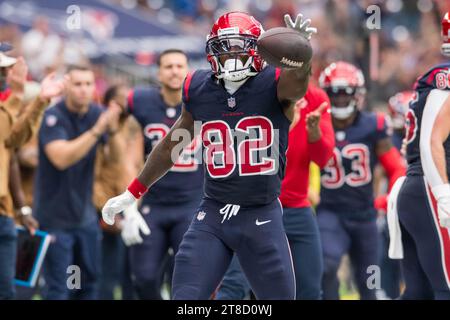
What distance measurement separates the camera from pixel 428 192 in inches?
217

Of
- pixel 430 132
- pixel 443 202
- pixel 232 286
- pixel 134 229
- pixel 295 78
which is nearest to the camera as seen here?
pixel 295 78

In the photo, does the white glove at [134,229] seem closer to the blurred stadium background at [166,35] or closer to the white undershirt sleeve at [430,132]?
the white undershirt sleeve at [430,132]

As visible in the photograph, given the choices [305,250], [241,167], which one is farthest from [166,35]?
[241,167]

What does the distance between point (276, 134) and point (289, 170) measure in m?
1.43

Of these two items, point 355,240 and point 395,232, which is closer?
point 395,232

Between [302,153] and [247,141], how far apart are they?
4.81ft

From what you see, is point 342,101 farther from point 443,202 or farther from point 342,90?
point 443,202

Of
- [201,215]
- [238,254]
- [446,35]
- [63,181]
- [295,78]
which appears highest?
[446,35]

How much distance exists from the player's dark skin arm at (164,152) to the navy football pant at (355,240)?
2085 millimetres

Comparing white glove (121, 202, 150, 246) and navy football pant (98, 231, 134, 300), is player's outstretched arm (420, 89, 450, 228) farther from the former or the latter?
navy football pant (98, 231, 134, 300)

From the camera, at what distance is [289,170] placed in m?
6.36

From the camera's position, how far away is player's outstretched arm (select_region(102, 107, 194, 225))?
5.21 metres

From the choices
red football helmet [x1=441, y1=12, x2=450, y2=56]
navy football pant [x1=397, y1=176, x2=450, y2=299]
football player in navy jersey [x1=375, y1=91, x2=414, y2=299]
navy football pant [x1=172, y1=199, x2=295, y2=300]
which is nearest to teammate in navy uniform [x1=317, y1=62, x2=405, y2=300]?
football player in navy jersey [x1=375, y1=91, x2=414, y2=299]
